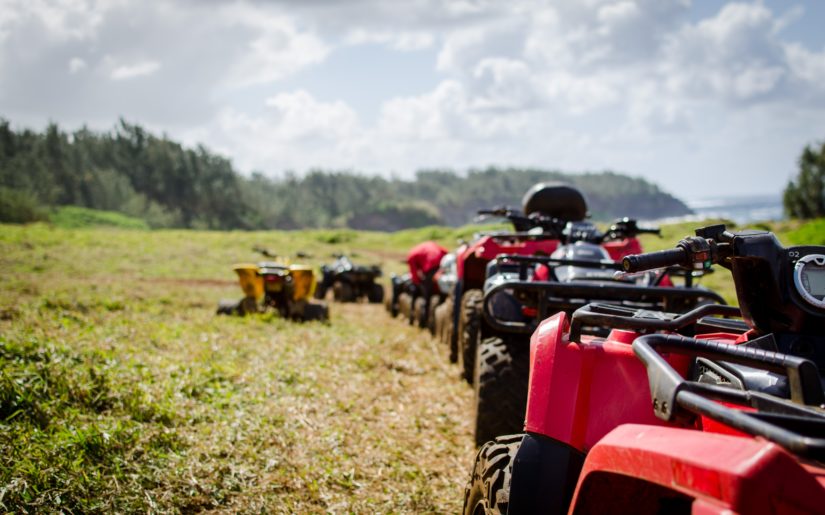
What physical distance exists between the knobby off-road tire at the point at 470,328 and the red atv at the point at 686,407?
3062 millimetres

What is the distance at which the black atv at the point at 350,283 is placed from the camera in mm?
14453

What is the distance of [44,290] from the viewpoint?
1045 centimetres

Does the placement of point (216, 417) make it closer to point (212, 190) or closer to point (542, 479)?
point (542, 479)

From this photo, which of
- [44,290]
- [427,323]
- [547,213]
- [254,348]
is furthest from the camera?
[44,290]

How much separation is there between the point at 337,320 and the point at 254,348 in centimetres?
378

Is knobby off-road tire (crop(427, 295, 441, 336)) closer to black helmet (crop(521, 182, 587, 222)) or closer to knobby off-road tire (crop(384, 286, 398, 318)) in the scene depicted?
black helmet (crop(521, 182, 587, 222))

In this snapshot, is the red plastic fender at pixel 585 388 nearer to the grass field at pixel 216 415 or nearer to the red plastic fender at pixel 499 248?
the grass field at pixel 216 415

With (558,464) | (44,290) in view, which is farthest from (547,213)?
(44,290)

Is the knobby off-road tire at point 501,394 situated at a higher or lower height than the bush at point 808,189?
lower

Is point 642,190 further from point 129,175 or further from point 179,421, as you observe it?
point 179,421

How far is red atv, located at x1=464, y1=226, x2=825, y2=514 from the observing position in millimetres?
1175

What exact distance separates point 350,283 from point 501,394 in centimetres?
1088

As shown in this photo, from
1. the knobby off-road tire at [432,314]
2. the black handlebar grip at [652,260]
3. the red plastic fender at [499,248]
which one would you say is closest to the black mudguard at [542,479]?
the black handlebar grip at [652,260]

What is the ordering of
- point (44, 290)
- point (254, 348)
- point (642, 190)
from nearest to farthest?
point (254, 348) → point (44, 290) → point (642, 190)
